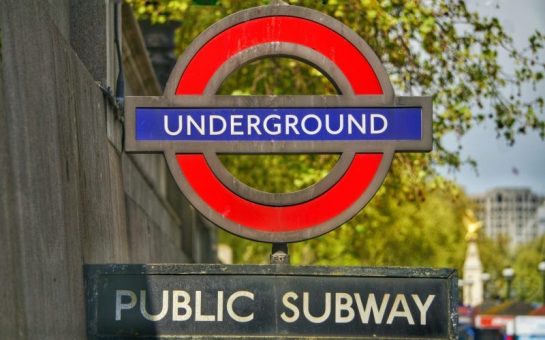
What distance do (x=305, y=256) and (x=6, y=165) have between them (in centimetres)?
5376

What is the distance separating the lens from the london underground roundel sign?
7379 mm

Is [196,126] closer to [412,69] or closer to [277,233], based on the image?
[277,233]

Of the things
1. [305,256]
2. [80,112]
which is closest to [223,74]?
[80,112]

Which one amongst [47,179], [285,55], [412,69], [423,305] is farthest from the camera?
[412,69]

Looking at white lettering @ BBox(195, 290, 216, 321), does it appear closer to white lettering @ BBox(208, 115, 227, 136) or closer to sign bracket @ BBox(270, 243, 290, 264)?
sign bracket @ BBox(270, 243, 290, 264)

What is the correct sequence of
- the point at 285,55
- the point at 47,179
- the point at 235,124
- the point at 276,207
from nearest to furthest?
the point at 47,179
the point at 235,124
the point at 276,207
the point at 285,55

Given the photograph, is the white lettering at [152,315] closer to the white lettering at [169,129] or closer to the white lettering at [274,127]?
the white lettering at [169,129]

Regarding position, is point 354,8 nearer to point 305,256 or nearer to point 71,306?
point 71,306

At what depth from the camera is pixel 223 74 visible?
7531 mm

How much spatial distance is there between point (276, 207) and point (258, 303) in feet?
2.00

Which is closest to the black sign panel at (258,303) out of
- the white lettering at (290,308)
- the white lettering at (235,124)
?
the white lettering at (290,308)

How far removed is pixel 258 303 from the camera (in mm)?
7168

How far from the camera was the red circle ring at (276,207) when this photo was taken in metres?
7.45

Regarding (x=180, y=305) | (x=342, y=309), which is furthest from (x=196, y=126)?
(x=342, y=309)
